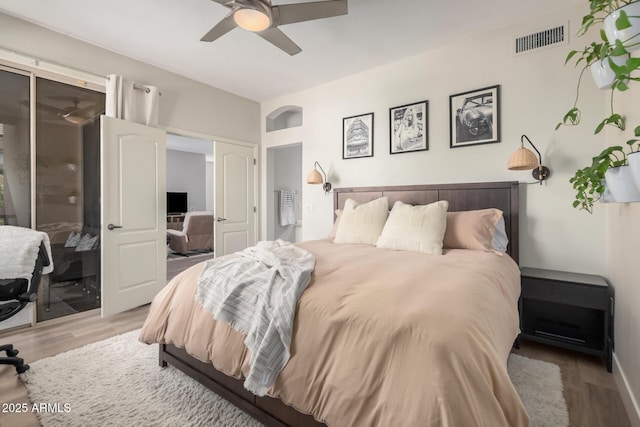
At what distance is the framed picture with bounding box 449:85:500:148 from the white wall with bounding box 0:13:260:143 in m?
2.98

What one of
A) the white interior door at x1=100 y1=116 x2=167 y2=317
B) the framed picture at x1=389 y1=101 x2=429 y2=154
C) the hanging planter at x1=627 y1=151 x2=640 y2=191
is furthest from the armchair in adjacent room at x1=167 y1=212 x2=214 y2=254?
the hanging planter at x1=627 y1=151 x2=640 y2=191

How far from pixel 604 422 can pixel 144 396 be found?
2.56 metres

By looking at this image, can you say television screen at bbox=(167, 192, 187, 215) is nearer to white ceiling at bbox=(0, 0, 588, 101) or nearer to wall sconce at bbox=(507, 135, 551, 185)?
white ceiling at bbox=(0, 0, 588, 101)

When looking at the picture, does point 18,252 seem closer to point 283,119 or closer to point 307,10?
point 307,10

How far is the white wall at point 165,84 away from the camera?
2.66m

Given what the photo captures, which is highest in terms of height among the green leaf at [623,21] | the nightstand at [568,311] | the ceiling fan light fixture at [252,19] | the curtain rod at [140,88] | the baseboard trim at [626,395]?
the curtain rod at [140,88]

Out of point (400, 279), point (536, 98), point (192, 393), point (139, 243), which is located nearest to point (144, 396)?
point (192, 393)

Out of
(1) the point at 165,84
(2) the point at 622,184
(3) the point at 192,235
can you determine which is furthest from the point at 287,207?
(2) the point at 622,184

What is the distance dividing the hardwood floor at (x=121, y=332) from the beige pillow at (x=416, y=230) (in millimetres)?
1096

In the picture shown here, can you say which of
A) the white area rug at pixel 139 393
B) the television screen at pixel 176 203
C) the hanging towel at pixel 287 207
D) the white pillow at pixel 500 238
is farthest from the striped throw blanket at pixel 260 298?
the television screen at pixel 176 203

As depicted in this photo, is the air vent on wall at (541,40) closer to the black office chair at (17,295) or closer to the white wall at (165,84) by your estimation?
the white wall at (165,84)

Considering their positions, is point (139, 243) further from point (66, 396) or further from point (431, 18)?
point (431, 18)

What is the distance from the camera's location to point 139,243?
3.26m

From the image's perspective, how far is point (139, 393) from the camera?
1.76m
